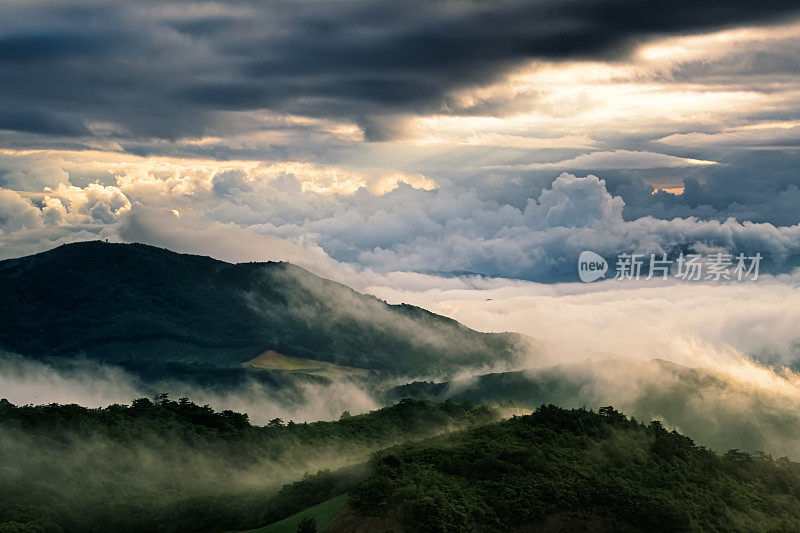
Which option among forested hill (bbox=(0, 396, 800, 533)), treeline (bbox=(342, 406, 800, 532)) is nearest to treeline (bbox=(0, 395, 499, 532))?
forested hill (bbox=(0, 396, 800, 533))

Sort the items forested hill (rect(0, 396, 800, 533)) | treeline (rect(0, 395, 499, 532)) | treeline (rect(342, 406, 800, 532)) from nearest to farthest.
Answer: treeline (rect(342, 406, 800, 532)) < forested hill (rect(0, 396, 800, 533)) < treeline (rect(0, 395, 499, 532))

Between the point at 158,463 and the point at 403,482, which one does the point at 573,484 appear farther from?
the point at 158,463

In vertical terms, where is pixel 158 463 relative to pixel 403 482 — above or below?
below

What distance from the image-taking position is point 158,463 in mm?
148375

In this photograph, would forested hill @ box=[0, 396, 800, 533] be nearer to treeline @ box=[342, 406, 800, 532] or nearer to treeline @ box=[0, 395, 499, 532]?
treeline @ box=[342, 406, 800, 532]

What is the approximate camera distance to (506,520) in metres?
92.8

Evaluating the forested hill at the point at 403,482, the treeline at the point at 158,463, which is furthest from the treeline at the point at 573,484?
the treeline at the point at 158,463

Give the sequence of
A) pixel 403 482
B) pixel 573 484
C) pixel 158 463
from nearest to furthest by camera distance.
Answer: pixel 403 482 → pixel 573 484 → pixel 158 463

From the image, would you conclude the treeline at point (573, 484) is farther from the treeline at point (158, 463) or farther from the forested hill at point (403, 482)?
the treeline at point (158, 463)

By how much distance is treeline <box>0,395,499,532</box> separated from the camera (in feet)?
380

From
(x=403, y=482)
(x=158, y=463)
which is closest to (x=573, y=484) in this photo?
(x=403, y=482)

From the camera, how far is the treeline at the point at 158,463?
116 meters

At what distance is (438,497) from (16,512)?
203 feet

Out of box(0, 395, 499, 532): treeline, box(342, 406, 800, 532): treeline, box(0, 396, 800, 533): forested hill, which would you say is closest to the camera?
box(342, 406, 800, 532): treeline
